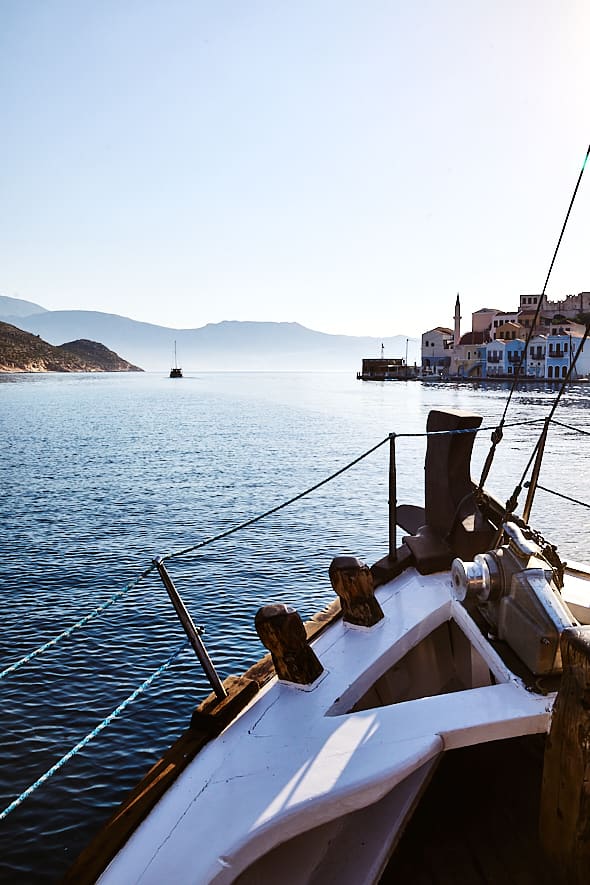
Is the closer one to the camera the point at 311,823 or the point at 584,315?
the point at 311,823

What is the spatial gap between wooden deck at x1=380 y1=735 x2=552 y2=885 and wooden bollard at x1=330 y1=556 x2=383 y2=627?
93 centimetres

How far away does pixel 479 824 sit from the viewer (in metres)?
3.41

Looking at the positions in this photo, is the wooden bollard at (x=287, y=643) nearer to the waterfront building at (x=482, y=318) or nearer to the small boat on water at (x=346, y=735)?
the small boat on water at (x=346, y=735)

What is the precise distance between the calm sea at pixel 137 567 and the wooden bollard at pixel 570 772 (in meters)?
4.86

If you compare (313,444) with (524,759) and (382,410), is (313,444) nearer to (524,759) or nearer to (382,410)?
(382,410)

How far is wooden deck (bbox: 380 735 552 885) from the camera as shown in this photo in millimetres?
3098

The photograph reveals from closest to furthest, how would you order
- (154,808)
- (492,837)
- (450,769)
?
(154,808)
(492,837)
(450,769)

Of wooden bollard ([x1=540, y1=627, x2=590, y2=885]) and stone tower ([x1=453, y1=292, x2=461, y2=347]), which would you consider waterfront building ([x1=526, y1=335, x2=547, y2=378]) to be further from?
wooden bollard ([x1=540, y1=627, x2=590, y2=885])

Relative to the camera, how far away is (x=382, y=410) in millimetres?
70750

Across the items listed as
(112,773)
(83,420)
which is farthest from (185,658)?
(83,420)

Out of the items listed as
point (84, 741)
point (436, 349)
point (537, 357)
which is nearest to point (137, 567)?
point (84, 741)

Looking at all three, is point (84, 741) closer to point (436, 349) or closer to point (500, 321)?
point (500, 321)

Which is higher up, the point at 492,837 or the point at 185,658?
the point at 492,837

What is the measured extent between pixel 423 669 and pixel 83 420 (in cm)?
6042
